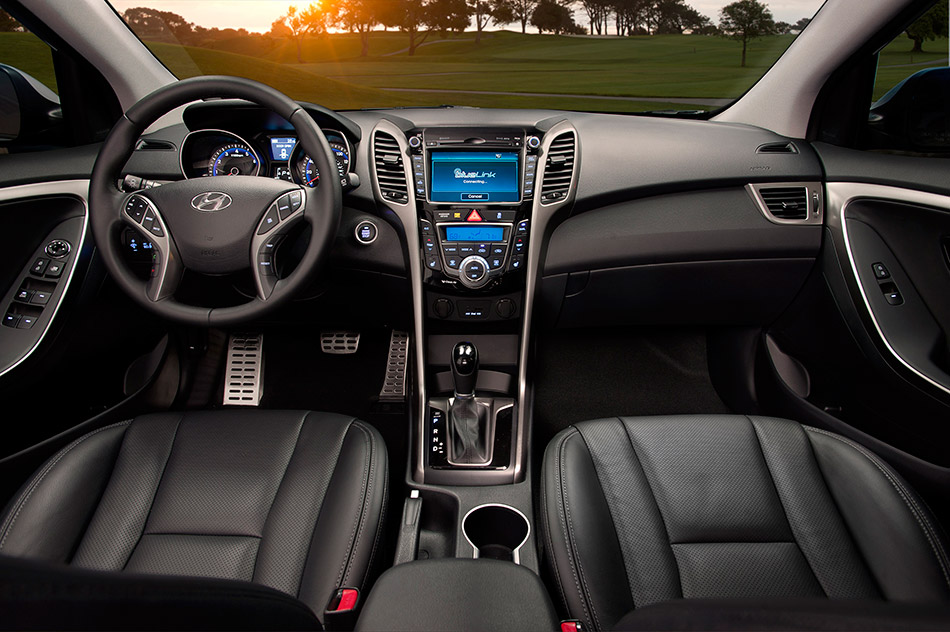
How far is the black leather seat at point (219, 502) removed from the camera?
134cm

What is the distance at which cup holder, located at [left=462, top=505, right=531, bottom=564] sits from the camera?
1747mm

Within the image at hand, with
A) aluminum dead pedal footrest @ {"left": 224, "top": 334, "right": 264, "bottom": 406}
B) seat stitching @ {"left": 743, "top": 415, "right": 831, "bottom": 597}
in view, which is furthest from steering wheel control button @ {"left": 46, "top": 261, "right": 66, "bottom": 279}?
seat stitching @ {"left": 743, "top": 415, "right": 831, "bottom": 597}

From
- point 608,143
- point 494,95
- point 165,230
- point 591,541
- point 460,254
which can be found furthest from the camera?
point 494,95

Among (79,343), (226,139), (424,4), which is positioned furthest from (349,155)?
(79,343)

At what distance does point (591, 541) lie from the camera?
1.34 m

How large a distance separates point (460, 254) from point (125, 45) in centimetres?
123

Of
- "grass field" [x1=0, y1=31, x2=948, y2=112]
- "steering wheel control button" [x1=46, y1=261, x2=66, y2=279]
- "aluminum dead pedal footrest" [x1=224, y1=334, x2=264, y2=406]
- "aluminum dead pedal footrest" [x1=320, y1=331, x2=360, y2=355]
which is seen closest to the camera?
"steering wheel control button" [x1=46, y1=261, x2=66, y2=279]

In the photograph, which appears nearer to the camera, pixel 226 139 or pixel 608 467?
pixel 608 467

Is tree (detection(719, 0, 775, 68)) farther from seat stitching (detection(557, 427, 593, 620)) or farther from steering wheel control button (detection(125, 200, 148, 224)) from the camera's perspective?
steering wheel control button (detection(125, 200, 148, 224))

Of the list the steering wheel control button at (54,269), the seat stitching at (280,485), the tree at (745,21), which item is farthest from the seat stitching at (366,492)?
the tree at (745,21)

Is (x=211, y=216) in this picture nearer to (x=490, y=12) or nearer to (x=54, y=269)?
(x=54, y=269)

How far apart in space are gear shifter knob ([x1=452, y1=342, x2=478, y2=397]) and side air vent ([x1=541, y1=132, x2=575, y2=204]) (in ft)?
1.64

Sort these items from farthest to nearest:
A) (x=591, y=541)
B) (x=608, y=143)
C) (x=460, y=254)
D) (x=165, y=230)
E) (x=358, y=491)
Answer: (x=608, y=143)
(x=460, y=254)
(x=165, y=230)
(x=358, y=491)
(x=591, y=541)

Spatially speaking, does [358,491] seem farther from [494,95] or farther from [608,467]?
[494,95]
